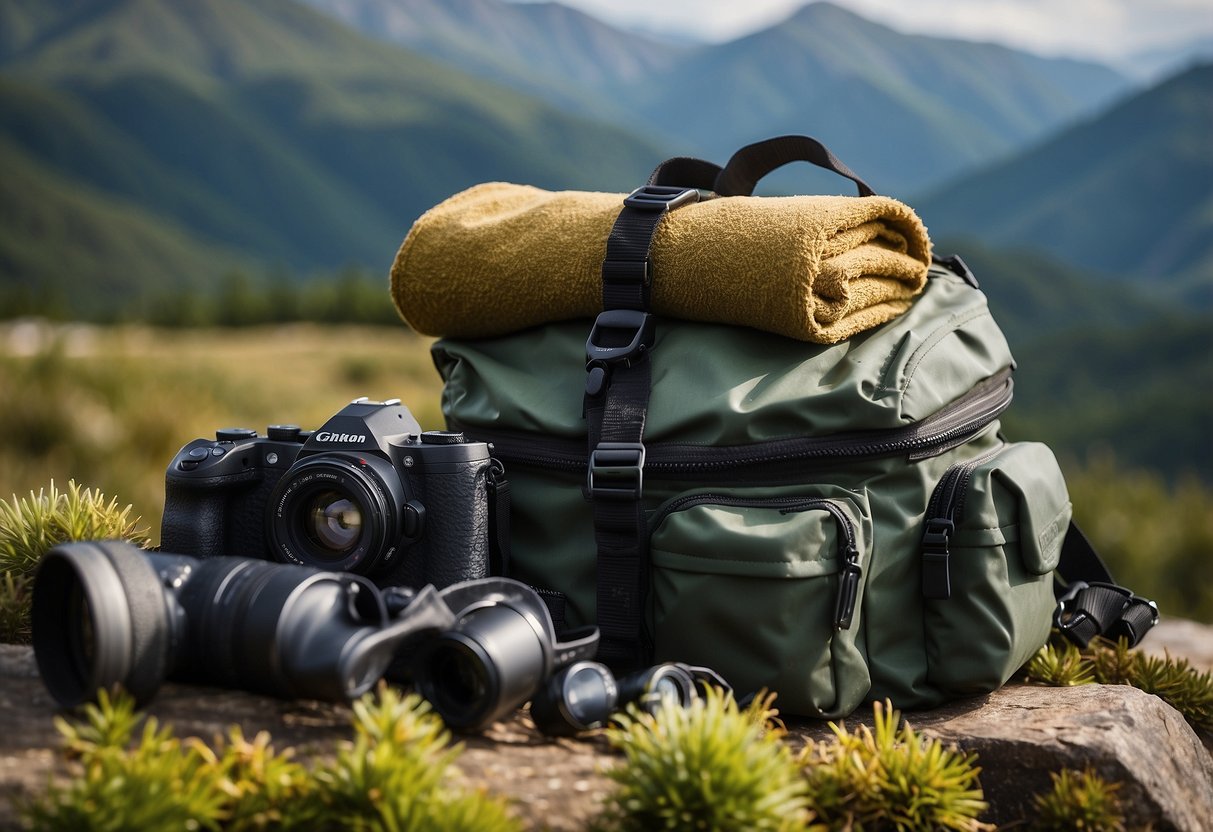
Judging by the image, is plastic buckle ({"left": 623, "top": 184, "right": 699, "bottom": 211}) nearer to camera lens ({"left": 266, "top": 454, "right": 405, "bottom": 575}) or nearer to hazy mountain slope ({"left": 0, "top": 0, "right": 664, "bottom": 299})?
camera lens ({"left": 266, "top": 454, "right": 405, "bottom": 575})

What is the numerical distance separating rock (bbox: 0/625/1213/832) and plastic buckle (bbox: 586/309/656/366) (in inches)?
29.3

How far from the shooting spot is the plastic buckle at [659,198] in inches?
93.3

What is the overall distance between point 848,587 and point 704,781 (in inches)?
24.5

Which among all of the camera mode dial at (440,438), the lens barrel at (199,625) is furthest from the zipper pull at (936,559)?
the lens barrel at (199,625)

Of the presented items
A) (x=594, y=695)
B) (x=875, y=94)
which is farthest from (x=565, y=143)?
(x=594, y=695)

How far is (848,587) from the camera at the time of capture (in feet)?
6.41

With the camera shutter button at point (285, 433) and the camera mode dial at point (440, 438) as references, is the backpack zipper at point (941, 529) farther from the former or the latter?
the camera shutter button at point (285, 433)

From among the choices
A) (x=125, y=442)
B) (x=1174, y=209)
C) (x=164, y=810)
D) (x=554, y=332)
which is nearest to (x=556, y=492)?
(x=554, y=332)

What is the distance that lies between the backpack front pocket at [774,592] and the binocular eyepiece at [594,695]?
0.60 feet

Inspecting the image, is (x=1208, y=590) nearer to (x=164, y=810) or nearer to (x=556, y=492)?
(x=556, y=492)

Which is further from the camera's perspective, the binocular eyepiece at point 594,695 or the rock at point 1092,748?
the rock at point 1092,748

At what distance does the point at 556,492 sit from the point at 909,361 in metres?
0.76

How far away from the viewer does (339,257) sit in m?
116

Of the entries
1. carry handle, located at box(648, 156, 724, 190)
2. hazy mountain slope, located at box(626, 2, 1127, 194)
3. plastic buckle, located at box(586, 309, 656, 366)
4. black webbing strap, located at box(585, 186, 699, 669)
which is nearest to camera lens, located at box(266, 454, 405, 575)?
black webbing strap, located at box(585, 186, 699, 669)
